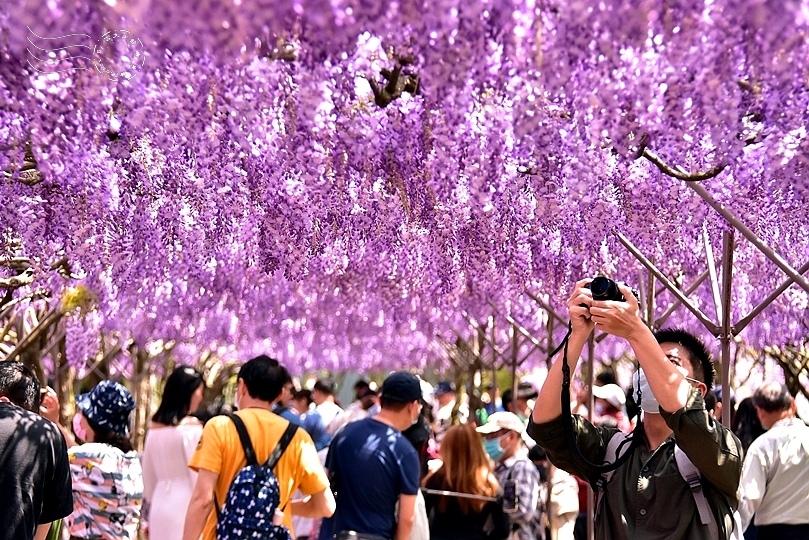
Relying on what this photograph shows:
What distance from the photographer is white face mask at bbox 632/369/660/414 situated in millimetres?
3717

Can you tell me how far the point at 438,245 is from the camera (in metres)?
9.57

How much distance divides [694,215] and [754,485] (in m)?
2.59

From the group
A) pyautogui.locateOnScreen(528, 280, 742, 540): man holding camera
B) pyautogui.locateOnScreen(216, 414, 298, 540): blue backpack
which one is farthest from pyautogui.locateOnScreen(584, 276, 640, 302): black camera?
pyautogui.locateOnScreen(216, 414, 298, 540): blue backpack

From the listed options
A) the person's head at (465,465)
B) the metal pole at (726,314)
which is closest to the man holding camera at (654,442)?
the metal pole at (726,314)

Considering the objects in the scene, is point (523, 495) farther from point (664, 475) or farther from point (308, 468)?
point (664, 475)

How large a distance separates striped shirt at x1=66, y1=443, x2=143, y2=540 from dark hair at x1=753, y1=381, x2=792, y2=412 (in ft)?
11.2

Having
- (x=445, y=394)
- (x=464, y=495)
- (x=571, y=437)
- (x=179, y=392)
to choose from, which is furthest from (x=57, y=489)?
(x=445, y=394)

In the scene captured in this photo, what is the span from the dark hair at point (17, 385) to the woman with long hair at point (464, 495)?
2512mm

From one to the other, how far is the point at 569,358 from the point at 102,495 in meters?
3.27

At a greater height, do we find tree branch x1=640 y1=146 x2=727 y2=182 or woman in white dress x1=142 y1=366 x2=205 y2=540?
tree branch x1=640 y1=146 x2=727 y2=182

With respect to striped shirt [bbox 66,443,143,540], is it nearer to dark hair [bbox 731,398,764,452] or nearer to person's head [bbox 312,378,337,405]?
dark hair [bbox 731,398,764,452]

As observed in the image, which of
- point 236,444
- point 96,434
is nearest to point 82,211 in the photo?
point 96,434

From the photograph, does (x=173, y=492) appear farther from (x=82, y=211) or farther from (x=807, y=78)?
(x=807, y=78)

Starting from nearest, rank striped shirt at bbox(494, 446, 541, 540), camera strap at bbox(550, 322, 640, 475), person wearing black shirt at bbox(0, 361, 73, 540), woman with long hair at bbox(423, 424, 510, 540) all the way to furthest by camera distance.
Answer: camera strap at bbox(550, 322, 640, 475), person wearing black shirt at bbox(0, 361, 73, 540), woman with long hair at bbox(423, 424, 510, 540), striped shirt at bbox(494, 446, 541, 540)
